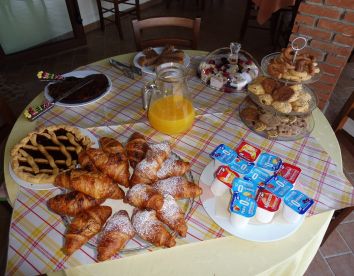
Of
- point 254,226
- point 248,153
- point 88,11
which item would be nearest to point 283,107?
point 248,153

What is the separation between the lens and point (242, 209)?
708 millimetres

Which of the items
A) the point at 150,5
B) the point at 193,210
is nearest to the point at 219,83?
the point at 193,210

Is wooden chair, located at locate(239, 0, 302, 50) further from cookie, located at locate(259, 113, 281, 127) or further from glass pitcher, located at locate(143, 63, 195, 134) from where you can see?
glass pitcher, located at locate(143, 63, 195, 134)

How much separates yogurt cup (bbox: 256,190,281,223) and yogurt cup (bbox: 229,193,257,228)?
0.02m

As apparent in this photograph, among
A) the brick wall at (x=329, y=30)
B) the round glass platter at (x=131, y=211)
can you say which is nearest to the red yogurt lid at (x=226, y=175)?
the round glass platter at (x=131, y=211)

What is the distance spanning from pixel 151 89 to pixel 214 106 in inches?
12.2

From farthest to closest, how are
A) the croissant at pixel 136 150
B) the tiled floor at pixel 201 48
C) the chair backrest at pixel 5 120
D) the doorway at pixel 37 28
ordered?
the doorway at pixel 37 28 → the tiled floor at pixel 201 48 → the chair backrest at pixel 5 120 → the croissant at pixel 136 150

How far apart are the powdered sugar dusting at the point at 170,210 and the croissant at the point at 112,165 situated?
0.16 m

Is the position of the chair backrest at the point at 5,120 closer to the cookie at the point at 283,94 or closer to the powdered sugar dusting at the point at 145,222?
the powdered sugar dusting at the point at 145,222

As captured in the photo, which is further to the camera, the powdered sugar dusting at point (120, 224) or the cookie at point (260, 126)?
the cookie at point (260, 126)

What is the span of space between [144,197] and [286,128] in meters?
0.61

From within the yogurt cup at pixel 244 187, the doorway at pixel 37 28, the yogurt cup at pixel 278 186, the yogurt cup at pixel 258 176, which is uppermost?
the yogurt cup at pixel 278 186

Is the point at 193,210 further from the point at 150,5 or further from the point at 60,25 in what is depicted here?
the point at 150,5

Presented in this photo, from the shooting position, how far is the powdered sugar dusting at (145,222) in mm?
711
